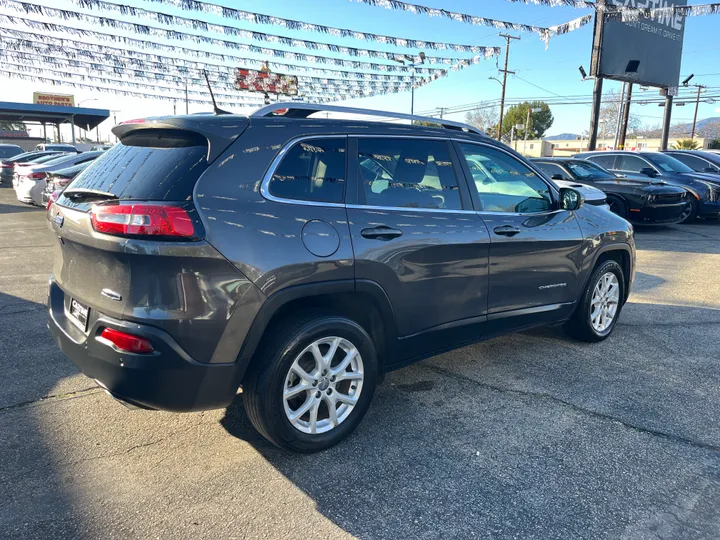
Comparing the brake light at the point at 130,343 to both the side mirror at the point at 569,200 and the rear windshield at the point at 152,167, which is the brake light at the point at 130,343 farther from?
the side mirror at the point at 569,200

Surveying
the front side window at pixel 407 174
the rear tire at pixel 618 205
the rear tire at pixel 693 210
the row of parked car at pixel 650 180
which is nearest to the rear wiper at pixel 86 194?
the front side window at pixel 407 174

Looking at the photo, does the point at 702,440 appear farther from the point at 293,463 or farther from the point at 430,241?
the point at 293,463

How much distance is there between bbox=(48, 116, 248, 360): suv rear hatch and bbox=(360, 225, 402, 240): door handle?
2.78 ft

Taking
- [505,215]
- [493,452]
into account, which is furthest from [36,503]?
[505,215]

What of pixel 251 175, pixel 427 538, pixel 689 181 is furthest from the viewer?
pixel 689 181

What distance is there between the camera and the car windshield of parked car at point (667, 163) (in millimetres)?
13578

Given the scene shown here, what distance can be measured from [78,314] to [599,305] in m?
4.13

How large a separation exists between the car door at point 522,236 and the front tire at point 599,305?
27 centimetres

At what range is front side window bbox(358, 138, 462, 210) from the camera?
3.19 metres

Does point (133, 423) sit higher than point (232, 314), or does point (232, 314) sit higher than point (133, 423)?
point (232, 314)

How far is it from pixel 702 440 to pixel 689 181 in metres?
12.0

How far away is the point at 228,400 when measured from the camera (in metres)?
2.71

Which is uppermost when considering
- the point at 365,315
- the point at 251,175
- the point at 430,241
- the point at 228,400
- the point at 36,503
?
the point at 251,175

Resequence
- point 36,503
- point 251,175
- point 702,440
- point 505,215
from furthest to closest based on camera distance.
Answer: point 505,215
point 702,440
point 251,175
point 36,503
